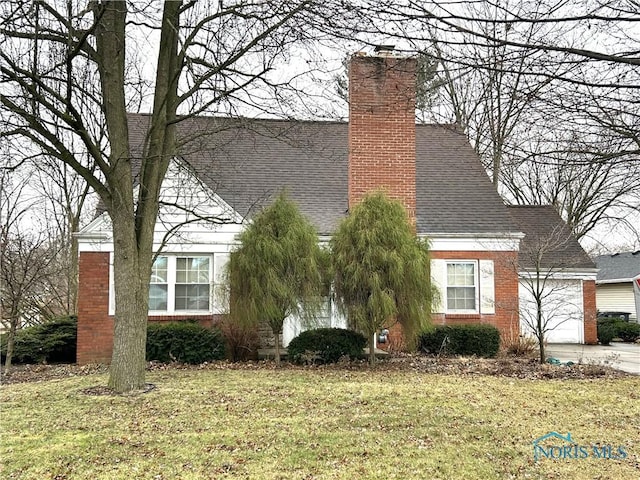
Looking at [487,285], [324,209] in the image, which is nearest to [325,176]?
[324,209]

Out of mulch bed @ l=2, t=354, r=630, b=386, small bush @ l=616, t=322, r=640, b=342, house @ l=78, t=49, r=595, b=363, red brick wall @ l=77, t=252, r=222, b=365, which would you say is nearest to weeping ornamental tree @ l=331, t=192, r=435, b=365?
mulch bed @ l=2, t=354, r=630, b=386

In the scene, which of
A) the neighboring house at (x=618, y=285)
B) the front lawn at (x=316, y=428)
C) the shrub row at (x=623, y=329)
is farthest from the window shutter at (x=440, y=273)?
the neighboring house at (x=618, y=285)

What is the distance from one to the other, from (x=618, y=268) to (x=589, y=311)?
14264 mm

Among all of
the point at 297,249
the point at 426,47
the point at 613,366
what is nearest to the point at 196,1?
the point at 297,249

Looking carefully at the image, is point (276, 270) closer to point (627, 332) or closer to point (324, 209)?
point (324, 209)

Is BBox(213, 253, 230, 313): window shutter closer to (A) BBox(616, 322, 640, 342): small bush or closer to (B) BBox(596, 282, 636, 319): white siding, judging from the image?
(A) BBox(616, 322, 640, 342): small bush

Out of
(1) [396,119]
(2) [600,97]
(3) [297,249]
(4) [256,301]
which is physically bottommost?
(4) [256,301]

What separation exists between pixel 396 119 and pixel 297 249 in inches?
187

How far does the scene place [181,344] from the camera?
41.5 feet

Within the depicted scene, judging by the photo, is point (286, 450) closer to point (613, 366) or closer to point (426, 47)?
point (426, 47)

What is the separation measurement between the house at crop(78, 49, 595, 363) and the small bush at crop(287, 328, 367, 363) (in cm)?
57

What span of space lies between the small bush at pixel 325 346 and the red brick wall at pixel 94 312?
4529 mm

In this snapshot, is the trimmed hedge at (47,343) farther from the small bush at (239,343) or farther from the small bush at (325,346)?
the small bush at (325,346)

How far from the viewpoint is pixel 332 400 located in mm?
8344
